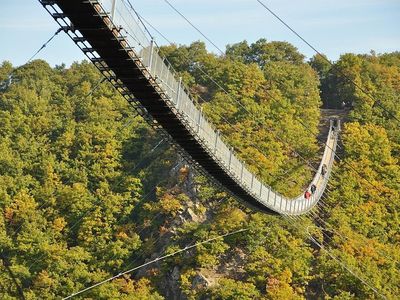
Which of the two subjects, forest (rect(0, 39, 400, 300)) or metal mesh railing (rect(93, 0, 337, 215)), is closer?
metal mesh railing (rect(93, 0, 337, 215))

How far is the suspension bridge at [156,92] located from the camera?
1316 centimetres

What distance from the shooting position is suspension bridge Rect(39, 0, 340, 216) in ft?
43.2

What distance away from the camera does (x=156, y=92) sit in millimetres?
16141

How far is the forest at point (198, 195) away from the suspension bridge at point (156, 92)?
2.10 metres

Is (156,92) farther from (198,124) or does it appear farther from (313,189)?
(313,189)

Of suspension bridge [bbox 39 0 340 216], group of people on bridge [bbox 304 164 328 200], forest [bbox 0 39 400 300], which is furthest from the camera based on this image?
group of people on bridge [bbox 304 164 328 200]

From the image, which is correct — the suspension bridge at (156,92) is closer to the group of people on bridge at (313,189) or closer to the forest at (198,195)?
the forest at (198,195)

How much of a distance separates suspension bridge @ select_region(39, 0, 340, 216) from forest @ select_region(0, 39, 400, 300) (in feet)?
6.88

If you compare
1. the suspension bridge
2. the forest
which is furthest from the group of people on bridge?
the suspension bridge

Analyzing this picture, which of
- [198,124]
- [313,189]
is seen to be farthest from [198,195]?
[198,124]

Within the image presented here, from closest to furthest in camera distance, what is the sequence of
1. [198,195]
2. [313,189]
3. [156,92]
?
[156,92] < [313,189] < [198,195]

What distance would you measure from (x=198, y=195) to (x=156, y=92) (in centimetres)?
2084

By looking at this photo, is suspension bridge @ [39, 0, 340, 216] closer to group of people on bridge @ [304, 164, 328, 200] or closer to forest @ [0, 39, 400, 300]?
forest @ [0, 39, 400, 300]

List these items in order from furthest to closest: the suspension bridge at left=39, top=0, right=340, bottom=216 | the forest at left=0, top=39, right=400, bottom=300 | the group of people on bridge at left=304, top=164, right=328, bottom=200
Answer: the group of people on bridge at left=304, top=164, right=328, bottom=200
the forest at left=0, top=39, right=400, bottom=300
the suspension bridge at left=39, top=0, right=340, bottom=216
